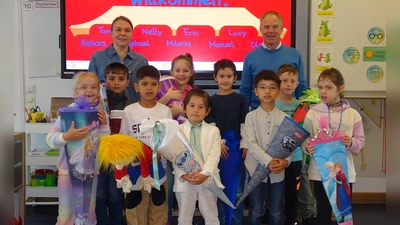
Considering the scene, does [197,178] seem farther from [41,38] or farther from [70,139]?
[41,38]

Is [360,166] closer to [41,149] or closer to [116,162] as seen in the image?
[116,162]

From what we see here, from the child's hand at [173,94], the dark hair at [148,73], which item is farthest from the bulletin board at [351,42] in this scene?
the dark hair at [148,73]

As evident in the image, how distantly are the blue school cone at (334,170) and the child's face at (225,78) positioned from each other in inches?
27.3

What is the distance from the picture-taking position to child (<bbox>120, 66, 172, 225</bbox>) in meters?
2.52

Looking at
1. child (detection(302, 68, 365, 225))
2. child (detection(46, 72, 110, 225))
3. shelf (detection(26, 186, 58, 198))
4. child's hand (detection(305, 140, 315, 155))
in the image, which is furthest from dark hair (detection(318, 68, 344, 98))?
shelf (detection(26, 186, 58, 198))

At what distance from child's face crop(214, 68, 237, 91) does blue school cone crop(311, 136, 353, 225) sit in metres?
0.69

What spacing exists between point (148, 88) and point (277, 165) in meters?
0.95

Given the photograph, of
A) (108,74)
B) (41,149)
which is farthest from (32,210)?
(108,74)

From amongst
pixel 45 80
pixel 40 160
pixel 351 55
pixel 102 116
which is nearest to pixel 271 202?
pixel 102 116

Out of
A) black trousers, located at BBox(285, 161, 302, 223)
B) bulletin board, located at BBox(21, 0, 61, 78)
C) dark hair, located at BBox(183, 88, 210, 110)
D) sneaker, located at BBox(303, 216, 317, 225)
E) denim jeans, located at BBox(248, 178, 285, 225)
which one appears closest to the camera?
dark hair, located at BBox(183, 88, 210, 110)

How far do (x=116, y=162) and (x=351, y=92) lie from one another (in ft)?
7.63

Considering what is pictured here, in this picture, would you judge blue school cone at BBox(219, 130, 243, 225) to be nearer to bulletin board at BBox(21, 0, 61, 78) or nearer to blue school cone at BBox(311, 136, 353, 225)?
blue school cone at BBox(311, 136, 353, 225)

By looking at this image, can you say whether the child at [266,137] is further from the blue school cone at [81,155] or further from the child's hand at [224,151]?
the blue school cone at [81,155]

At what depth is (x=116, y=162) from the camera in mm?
2340
